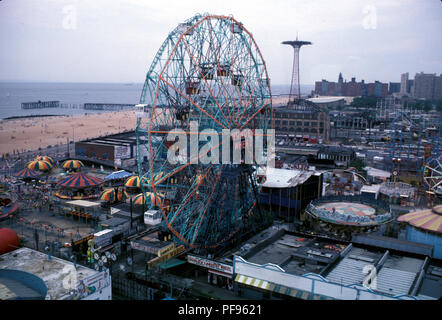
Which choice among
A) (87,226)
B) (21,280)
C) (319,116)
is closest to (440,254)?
(21,280)

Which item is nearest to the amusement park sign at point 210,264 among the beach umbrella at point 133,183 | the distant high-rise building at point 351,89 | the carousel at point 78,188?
the beach umbrella at point 133,183

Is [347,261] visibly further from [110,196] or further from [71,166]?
[71,166]

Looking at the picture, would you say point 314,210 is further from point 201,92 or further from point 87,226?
point 87,226

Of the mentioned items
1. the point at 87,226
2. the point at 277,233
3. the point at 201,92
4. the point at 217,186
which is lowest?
the point at 87,226

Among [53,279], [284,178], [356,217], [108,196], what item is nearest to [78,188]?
[108,196]

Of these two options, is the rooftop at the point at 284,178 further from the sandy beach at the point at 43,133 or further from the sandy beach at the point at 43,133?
the sandy beach at the point at 43,133

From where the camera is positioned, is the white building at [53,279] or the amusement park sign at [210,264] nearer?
the white building at [53,279]
